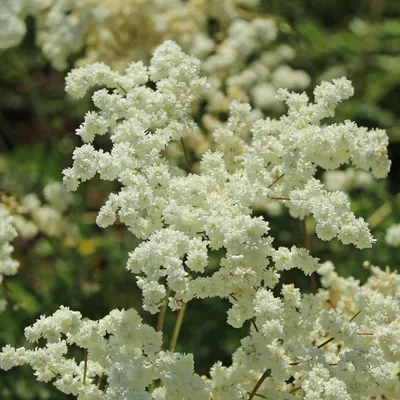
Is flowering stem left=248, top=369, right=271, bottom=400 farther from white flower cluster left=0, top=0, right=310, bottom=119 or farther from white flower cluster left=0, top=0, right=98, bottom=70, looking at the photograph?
white flower cluster left=0, top=0, right=98, bottom=70

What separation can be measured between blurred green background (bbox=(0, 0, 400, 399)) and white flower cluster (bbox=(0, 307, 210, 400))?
2.79ft

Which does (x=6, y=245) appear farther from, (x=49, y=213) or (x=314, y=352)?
(x=314, y=352)

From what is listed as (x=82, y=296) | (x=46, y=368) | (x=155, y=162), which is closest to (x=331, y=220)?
(x=155, y=162)

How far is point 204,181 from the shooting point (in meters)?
2.46

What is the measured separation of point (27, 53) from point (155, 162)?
Answer: 314cm

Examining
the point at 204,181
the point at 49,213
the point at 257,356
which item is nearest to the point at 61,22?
the point at 49,213

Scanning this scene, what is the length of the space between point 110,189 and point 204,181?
2660mm

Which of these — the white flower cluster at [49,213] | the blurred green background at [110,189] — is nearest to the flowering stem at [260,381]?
the blurred green background at [110,189]

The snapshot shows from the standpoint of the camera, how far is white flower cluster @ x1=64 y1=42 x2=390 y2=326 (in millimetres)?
2277

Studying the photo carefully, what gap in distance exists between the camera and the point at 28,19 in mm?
5062

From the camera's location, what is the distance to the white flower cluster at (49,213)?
4059 mm

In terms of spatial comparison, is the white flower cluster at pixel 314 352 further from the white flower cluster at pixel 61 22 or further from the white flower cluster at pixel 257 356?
the white flower cluster at pixel 61 22

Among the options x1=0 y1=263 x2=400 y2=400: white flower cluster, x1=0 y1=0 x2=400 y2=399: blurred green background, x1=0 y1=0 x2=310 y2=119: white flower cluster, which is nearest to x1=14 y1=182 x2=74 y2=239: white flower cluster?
x1=0 y1=0 x2=400 y2=399: blurred green background

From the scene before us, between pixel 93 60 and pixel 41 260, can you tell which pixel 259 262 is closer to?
pixel 93 60
